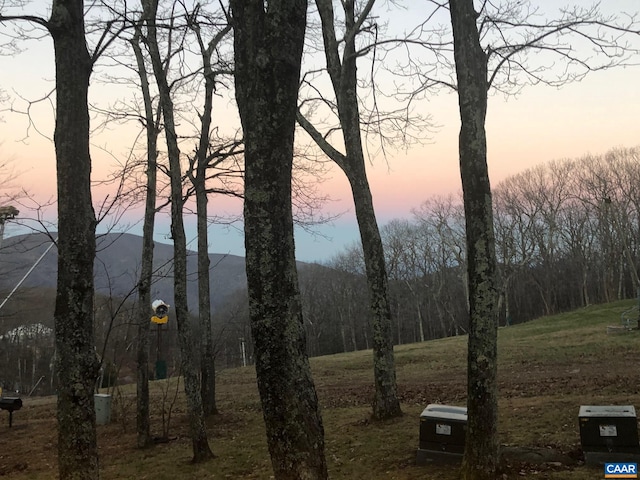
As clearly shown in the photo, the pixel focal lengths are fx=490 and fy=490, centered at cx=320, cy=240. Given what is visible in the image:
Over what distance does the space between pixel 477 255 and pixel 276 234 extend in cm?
271

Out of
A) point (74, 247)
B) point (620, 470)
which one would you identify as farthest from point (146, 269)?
point (620, 470)

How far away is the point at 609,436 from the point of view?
510cm

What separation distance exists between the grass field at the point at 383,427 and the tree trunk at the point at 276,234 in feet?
10.1

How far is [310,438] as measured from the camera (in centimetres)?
280

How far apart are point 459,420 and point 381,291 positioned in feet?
10.1

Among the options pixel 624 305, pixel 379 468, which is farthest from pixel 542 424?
pixel 624 305

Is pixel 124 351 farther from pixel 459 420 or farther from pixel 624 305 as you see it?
pixel 624 305

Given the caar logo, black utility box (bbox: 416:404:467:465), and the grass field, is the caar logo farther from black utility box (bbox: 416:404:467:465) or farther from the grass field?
black utility box (bbox: 416:404:467:465)

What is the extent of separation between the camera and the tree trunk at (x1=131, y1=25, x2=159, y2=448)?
8526 mm

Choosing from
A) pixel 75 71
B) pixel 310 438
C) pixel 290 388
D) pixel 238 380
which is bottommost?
pixel 238 380

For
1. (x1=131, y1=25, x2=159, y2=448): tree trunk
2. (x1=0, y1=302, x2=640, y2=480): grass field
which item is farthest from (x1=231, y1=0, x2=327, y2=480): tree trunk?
(x1=131, y1=25, x2=159, y2=448): tree trunk

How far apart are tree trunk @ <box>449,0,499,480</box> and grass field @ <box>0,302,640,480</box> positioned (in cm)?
44

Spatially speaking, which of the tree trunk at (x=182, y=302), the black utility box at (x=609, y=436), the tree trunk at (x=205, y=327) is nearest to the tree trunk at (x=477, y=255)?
the black utility box at (x=609, y=436)

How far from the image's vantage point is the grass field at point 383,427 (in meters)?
5.86
